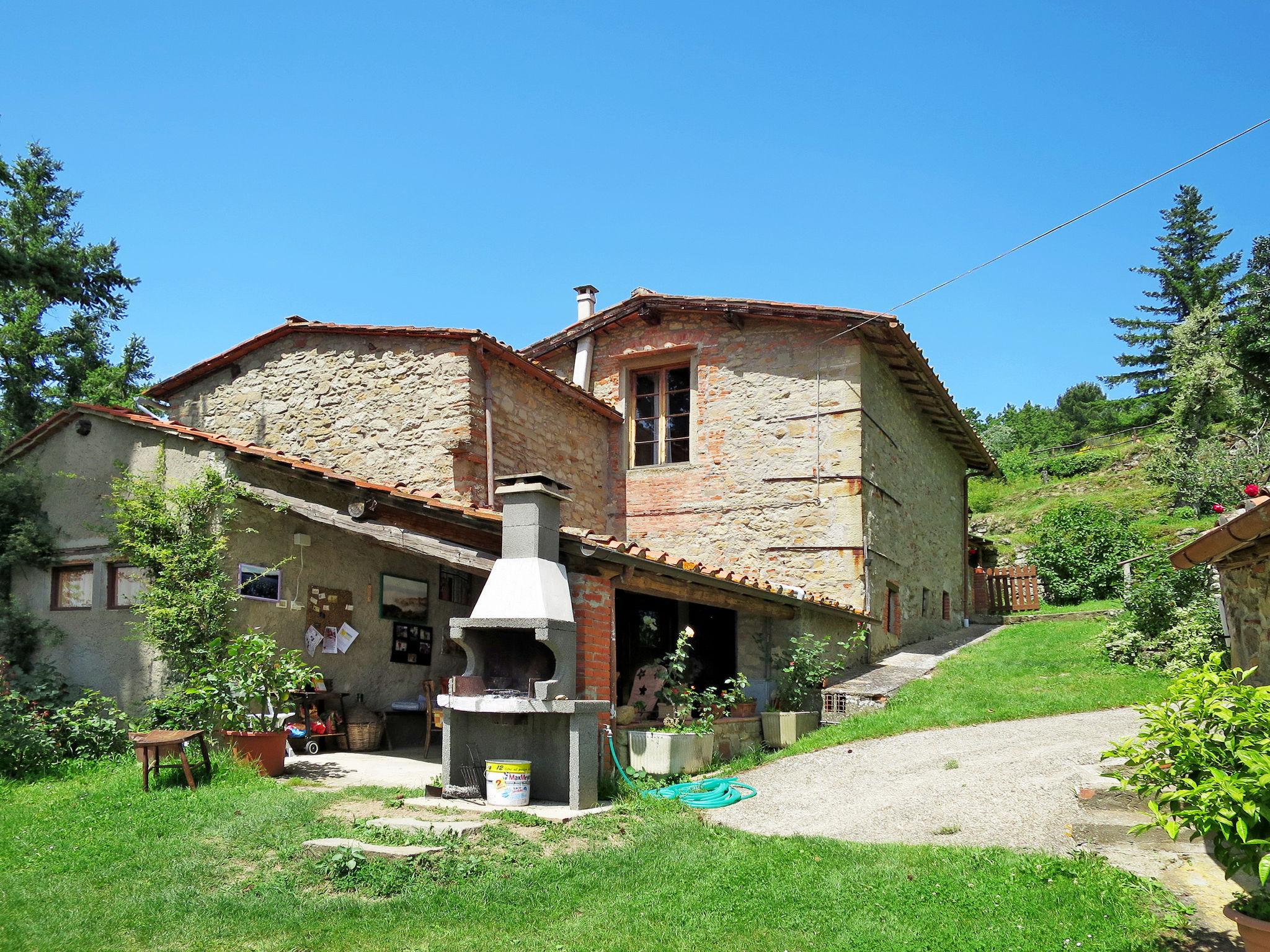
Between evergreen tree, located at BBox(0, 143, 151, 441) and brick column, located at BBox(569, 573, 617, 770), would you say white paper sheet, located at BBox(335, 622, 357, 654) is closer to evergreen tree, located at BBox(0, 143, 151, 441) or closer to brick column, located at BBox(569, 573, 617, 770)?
brick column, located at BBox(569, 573, 617, 770)

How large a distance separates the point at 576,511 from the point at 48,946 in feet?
31.2

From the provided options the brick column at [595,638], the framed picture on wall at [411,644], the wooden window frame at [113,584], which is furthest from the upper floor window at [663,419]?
the wooden window frame at [113,584]

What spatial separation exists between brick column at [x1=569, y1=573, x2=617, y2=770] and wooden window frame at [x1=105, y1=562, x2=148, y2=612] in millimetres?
4794

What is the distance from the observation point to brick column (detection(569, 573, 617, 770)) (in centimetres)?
792

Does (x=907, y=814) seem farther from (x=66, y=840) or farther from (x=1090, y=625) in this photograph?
(x=1090, y=625)

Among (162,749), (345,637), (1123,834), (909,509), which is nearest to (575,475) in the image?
(345,637)

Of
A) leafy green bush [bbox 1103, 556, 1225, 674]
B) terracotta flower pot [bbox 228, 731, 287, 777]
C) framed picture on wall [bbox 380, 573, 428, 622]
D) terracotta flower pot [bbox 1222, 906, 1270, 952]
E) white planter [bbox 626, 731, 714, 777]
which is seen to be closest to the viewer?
terracotta flower pot [bbox 1222, 906, 1270, 952]

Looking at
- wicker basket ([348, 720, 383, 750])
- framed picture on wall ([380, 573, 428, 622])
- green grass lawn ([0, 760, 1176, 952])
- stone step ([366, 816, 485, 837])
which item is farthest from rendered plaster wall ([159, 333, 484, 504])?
green grass lawn ([0, 760, 1176, 952])

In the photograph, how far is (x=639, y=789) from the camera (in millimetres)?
7938

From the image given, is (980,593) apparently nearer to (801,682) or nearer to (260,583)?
(801,682)

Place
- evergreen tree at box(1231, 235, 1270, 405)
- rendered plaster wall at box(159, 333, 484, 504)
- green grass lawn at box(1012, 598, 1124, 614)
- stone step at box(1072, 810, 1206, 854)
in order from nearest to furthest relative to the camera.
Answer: stone step at box(1072, 810, 1206, 854), rendered plaster wall at box(159, 333, 484, 504), evergreen tree at box(1231, 235, 1270, 405), green grass lawn at box(1012, 598, 1124, 614)

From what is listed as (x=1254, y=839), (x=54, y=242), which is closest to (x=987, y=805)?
(x=1254, y=839)

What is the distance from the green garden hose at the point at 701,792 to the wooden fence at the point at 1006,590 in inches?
622

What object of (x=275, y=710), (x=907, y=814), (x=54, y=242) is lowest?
(x=907, y=814)
